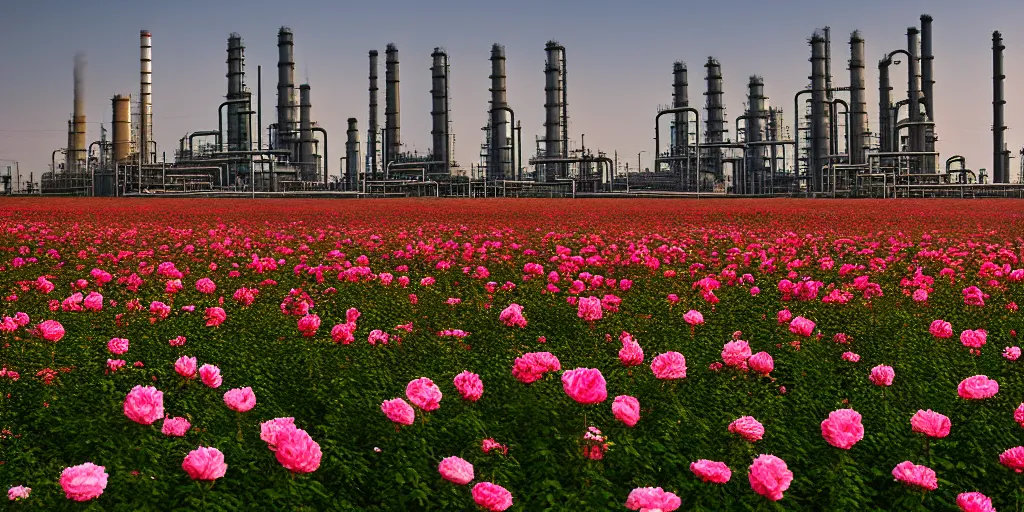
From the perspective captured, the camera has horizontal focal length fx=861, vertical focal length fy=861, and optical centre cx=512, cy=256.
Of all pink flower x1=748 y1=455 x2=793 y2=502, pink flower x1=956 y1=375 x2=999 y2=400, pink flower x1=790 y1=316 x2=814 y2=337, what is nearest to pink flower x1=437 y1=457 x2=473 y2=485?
pink flower x1=748 y1=455 x2=793 y2=502

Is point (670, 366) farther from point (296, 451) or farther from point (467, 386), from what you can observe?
point (296, 451)

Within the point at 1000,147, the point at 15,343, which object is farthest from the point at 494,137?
the point at 15,343

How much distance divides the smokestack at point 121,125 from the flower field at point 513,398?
1927 inches

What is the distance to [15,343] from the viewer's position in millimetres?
4332

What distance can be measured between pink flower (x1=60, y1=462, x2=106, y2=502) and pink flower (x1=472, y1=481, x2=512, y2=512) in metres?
0.95

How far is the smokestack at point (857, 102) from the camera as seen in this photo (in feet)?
164

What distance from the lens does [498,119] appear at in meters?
52.9

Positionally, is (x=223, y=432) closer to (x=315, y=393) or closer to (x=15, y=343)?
(x=315, y=393)

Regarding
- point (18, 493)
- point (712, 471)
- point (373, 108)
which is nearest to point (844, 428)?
point (712, 471)

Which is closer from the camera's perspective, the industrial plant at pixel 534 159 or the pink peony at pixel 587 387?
the pink peony at pixel 587 387

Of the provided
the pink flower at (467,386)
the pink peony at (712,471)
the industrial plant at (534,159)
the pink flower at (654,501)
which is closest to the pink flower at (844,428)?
the pink peony at (712,471)

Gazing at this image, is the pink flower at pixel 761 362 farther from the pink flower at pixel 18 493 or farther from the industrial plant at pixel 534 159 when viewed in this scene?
the industrial plant at pixel 534 159

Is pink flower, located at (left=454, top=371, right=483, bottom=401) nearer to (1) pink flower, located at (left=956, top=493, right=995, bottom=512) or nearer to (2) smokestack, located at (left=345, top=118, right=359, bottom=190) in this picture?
(1) pink flower, located at (left=956, top=493, right=995, bottom=512)

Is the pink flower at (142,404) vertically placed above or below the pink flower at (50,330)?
below
